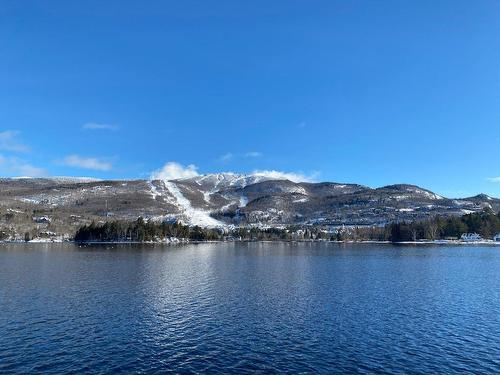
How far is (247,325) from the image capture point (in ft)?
182

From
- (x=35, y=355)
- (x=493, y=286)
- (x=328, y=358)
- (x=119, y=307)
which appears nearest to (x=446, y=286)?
(x=493, y=286)

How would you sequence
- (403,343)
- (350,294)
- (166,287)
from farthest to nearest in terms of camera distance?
(166,287) < (350,294) < (403,343)

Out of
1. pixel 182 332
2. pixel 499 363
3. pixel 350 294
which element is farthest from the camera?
pixel 350 294

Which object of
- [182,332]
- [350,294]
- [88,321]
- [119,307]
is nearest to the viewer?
[182,332]

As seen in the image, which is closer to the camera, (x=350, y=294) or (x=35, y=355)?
(x=35, y=355)

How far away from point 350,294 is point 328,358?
38238mm

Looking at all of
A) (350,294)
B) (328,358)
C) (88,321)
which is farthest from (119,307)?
(350,294)

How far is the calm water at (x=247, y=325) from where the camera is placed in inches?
1619

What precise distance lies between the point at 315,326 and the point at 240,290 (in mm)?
30689

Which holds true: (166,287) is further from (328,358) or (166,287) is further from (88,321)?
(328,358)

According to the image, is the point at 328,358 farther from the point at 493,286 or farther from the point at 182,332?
the point at 493,286

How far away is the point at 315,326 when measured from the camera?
5491cm

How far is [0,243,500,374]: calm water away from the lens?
41.1 metres

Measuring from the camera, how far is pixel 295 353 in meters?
44.1
